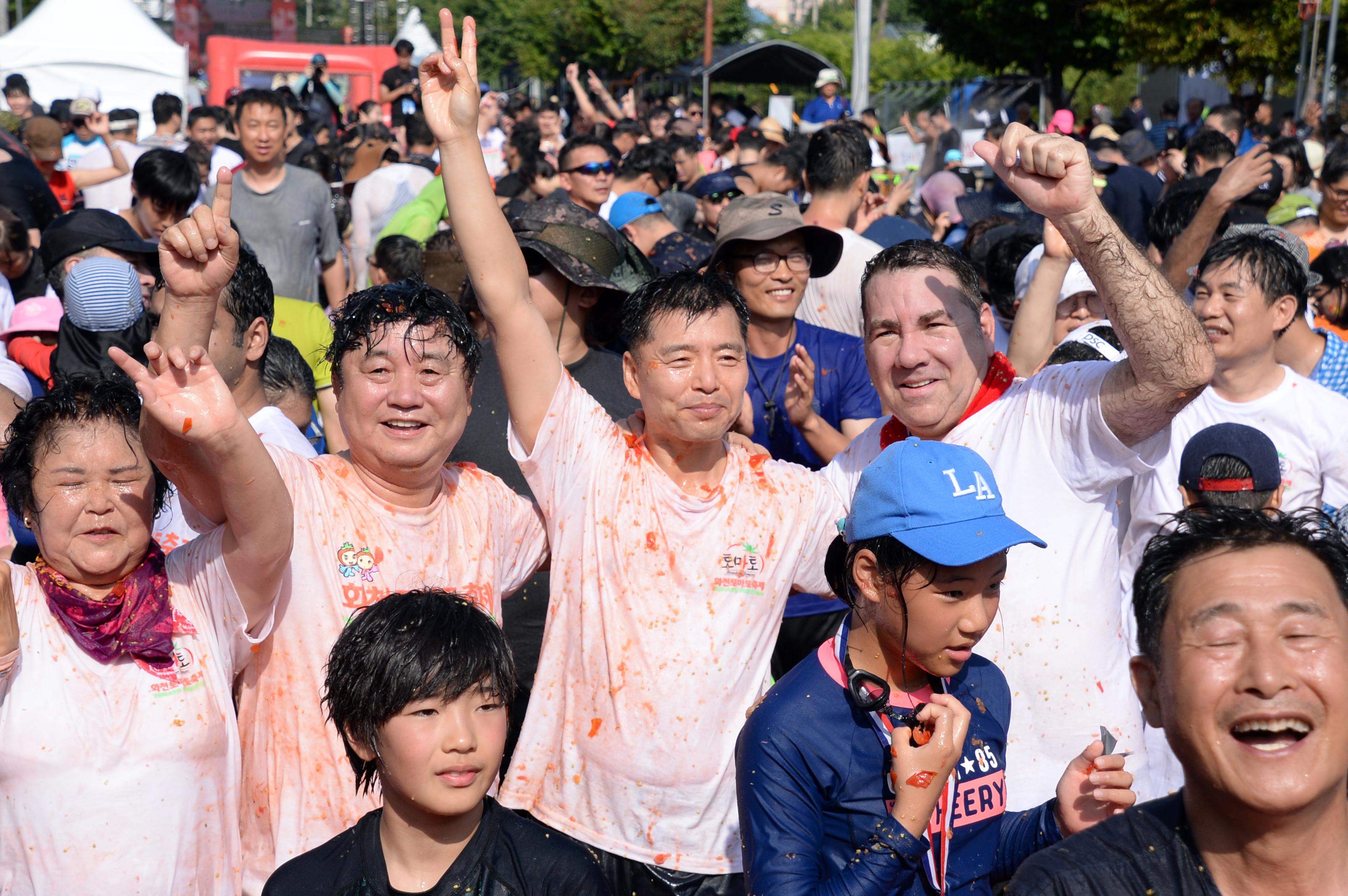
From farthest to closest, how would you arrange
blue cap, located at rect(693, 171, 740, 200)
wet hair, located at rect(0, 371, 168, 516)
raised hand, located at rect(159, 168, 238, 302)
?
blue cap, located at rect(693, 171, 740, 200) → wet hair, located at rect(0, 371, 168, 516) → raised hand, located at rect(159, 168, 238, 302)

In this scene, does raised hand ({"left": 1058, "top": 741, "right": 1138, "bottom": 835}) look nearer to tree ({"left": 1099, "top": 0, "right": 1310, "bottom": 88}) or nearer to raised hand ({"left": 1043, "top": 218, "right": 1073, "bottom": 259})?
raised hand ({"left": 1043, "top": 218, "right": 1073, "bottom": 259})

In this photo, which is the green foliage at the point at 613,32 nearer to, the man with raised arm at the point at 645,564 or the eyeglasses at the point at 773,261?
the eyeglasses at the point at 773,261

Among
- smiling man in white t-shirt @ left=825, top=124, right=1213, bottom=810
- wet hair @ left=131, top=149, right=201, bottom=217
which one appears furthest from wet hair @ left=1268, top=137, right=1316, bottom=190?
wet hair @ left=131, top=149, right=201, bottom=217

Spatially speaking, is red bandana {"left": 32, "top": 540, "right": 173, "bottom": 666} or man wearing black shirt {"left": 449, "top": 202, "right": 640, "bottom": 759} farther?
man wearing black shirt {"left": 449, "top": 202, "right": 640, "bottom": 759}

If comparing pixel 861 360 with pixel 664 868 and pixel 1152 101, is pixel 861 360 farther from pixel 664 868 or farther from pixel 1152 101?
pixel 1152 101

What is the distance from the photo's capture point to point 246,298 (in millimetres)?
3475

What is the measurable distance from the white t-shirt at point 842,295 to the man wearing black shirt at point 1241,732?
146 inches

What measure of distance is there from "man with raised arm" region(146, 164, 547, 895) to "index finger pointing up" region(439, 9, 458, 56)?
1.79 ft

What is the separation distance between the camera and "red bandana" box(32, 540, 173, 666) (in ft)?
8.41

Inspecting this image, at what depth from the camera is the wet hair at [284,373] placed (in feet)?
14.3

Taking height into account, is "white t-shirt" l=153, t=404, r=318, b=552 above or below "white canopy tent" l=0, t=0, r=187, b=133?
below

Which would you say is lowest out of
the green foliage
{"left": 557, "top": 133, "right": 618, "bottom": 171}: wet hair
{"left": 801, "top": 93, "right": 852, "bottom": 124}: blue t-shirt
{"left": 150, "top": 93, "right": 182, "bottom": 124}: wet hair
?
{"left": 557, "top": 133, "right": 618, "bottom": 171}: wet hair

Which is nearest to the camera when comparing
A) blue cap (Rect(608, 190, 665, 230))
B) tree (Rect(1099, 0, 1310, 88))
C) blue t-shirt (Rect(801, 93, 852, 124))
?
blue cap (Rect(608, 190, 665, 230))

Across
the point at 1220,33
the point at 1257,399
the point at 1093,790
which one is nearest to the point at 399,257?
the point at 1257,399
